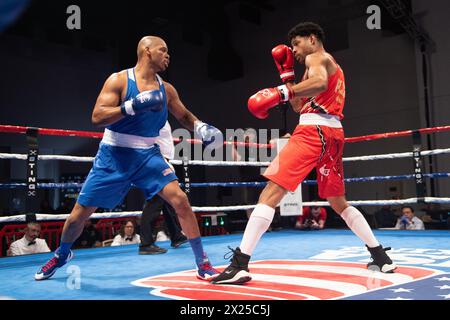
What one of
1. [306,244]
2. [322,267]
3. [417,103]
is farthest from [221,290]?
[417,103]

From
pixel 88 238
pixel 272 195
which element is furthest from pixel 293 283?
pixel 88 238

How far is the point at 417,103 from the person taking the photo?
9.07 metres

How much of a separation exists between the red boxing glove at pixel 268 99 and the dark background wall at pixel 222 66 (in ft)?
22.7

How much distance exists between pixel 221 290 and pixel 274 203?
49 centimetres

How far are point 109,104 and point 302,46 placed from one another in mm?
1001

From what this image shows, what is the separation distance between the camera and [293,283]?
1879 mm

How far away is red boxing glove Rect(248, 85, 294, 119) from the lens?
1.88 m

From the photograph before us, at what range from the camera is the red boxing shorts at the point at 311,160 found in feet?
6.78

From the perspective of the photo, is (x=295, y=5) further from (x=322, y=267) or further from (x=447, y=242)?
(x=322, y=267)

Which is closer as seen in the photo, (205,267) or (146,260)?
(205,267)

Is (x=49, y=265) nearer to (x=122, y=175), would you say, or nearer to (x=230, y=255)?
(x=122, y=175)

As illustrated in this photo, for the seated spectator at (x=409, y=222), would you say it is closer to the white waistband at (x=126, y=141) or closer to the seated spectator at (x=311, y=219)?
the seated spectator at (x=311, y=219)

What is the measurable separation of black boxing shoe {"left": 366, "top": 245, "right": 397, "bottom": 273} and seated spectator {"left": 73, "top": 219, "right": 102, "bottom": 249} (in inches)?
171

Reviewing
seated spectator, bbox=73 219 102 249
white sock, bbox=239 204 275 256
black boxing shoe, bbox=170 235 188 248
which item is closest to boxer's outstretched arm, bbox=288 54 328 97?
white sock, bbox=239 204 275 256
